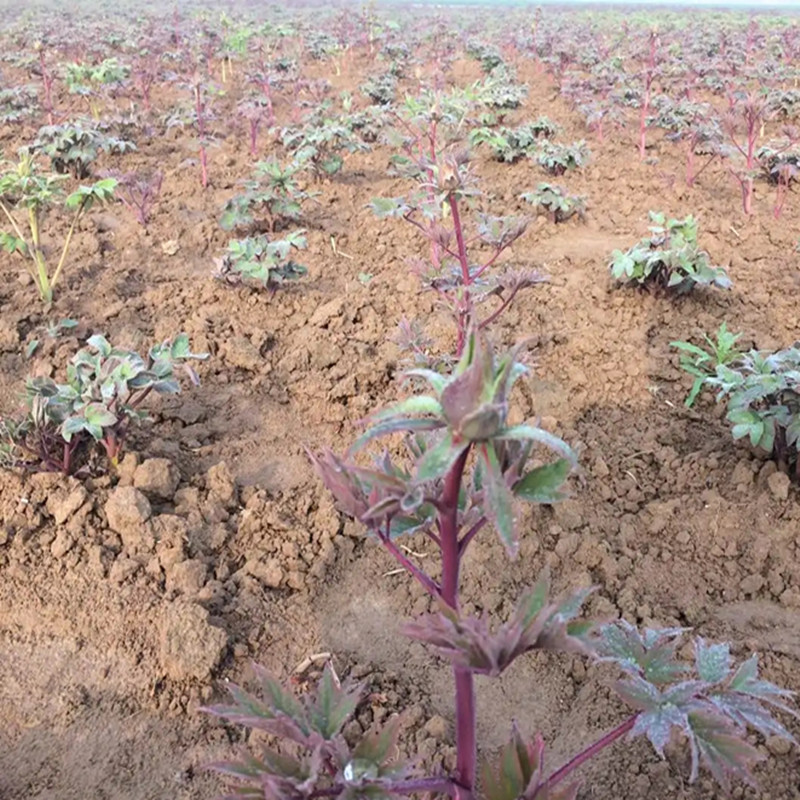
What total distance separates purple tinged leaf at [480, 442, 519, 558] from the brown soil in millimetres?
1161

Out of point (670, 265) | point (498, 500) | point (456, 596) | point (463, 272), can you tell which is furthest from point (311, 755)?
point (670, 265)

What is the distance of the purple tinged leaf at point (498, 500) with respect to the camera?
0.93 meters

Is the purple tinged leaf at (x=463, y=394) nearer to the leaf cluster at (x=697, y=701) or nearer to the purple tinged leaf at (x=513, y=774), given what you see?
the leaf cluster at (x=697, y=701)

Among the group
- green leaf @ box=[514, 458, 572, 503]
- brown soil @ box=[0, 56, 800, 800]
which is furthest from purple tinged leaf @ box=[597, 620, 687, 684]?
brown soil @ box=[0, 56, 800, 800]

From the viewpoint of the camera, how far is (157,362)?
256 centimetres

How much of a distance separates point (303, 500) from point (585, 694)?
1.16 metres

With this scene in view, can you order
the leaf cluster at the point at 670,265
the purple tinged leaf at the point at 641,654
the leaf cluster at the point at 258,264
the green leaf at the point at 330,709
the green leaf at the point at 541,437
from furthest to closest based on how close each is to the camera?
the leaf cluster at the point at 258,264
the leaf cluster at the point at 670,265
the purple tinged leaf at the point at 641,654
the green leaf at the point at 330,709
the green leaf at the point at 541,437

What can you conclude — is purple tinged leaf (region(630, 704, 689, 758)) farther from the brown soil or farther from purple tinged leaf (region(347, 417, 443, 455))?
the brown soil

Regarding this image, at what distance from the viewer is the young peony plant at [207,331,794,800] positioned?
0.95 metres

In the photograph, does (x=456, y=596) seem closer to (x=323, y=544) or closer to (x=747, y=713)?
(x=747, y=713)

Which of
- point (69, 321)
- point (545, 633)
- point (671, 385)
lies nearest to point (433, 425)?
point (545, 633)

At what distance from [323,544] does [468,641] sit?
1542 mm

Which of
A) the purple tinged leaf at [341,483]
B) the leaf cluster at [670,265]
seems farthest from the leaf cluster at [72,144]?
the purple tinged leaf at [341,483]

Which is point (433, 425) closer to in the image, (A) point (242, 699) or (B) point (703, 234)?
(A) point (242, 699)
